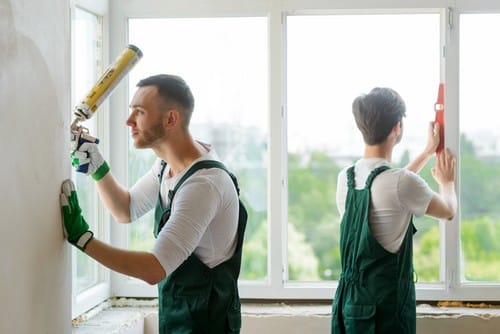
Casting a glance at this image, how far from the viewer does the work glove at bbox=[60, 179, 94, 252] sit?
6.42 feet

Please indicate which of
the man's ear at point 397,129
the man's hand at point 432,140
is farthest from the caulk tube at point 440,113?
the man's ear at point 397,129

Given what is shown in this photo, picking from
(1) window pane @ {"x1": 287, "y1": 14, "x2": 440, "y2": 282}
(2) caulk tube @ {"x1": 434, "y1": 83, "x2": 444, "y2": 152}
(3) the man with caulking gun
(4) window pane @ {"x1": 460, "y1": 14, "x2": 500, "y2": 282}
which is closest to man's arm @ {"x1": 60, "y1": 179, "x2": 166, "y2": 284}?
(3) the man with caulking gun

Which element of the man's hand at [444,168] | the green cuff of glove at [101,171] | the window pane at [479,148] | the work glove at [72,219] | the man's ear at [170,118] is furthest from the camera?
the window pane at [479,148]

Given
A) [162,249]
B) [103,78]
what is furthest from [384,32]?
[162,249]

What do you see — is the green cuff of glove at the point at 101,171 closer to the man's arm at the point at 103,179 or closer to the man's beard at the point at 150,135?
the man's arm at the point at 103,179

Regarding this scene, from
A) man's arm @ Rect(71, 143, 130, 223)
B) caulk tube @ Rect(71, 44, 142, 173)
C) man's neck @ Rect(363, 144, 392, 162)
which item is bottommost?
man's arm @ Rect(71, 143, 130, 223)

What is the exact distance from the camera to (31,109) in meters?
1.77

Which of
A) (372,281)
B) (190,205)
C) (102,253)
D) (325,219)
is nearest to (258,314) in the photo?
(325,219)

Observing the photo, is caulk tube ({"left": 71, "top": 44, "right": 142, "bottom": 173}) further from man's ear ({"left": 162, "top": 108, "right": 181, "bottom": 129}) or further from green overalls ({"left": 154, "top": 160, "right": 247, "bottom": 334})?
green overalls ({"left": 154, "top": 160, "right": 247, "bottom": 334})

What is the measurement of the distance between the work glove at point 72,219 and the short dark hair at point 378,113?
1.12 metres

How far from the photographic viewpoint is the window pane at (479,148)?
10.00 feet

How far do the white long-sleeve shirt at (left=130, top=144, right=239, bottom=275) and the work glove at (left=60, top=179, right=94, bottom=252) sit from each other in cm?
20

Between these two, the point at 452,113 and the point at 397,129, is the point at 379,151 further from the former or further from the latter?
the point at 452,113

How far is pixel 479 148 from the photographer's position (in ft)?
10.0
